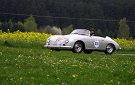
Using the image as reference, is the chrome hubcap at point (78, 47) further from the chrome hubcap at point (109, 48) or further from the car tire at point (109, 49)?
the chrome hubcap at point (109, 48)

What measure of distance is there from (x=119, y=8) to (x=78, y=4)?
61.5ft

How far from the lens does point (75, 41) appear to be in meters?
17.0

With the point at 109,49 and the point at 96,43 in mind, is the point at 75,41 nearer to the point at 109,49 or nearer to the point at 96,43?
the point at 96,43

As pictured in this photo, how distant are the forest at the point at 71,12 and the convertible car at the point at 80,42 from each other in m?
62.2

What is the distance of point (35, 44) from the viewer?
21.6 m

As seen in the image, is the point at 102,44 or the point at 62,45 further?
the point at 102,44

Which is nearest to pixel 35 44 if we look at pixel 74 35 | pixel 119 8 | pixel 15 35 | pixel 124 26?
pixel 15 35

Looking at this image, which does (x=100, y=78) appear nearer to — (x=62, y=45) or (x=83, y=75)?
(x=83, y=75)

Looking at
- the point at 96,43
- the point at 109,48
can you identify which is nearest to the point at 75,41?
the point at 96,43

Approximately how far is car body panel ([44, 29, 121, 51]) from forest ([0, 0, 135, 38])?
6247 centimetres

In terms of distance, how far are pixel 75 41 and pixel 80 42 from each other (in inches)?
23.6

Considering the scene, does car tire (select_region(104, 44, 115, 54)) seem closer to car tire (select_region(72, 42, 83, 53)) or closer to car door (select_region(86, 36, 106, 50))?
car door (select_region(86, 36, 106, 50))

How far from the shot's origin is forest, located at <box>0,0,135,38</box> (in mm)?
97375

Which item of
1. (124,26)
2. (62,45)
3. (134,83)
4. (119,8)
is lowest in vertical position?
(134,83)
